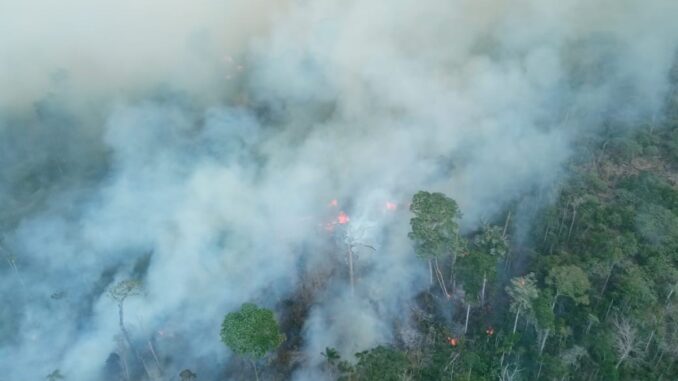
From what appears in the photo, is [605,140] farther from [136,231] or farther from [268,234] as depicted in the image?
[136,231]

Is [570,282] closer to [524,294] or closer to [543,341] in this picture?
[524,294]

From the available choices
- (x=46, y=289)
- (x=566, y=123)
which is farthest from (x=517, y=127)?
(x=46, y=289)

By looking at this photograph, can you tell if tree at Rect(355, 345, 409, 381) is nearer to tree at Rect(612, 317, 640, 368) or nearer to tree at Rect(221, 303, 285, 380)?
tree at Rect(221, 303, 285, 380)

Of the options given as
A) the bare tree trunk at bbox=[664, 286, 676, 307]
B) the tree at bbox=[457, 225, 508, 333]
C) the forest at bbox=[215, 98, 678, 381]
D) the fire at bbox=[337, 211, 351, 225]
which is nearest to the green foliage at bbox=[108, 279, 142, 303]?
the forest at bbox=[215, 98, 678, 381]

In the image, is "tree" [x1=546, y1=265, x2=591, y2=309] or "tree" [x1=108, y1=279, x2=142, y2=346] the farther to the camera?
Result: "tree" [x1=108, y1=279, x2=142, y2=346]

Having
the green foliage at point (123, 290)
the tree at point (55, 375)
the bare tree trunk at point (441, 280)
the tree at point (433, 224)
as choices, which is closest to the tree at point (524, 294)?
the tree at point (433, 224)

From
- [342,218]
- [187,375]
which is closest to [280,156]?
[342,218]
